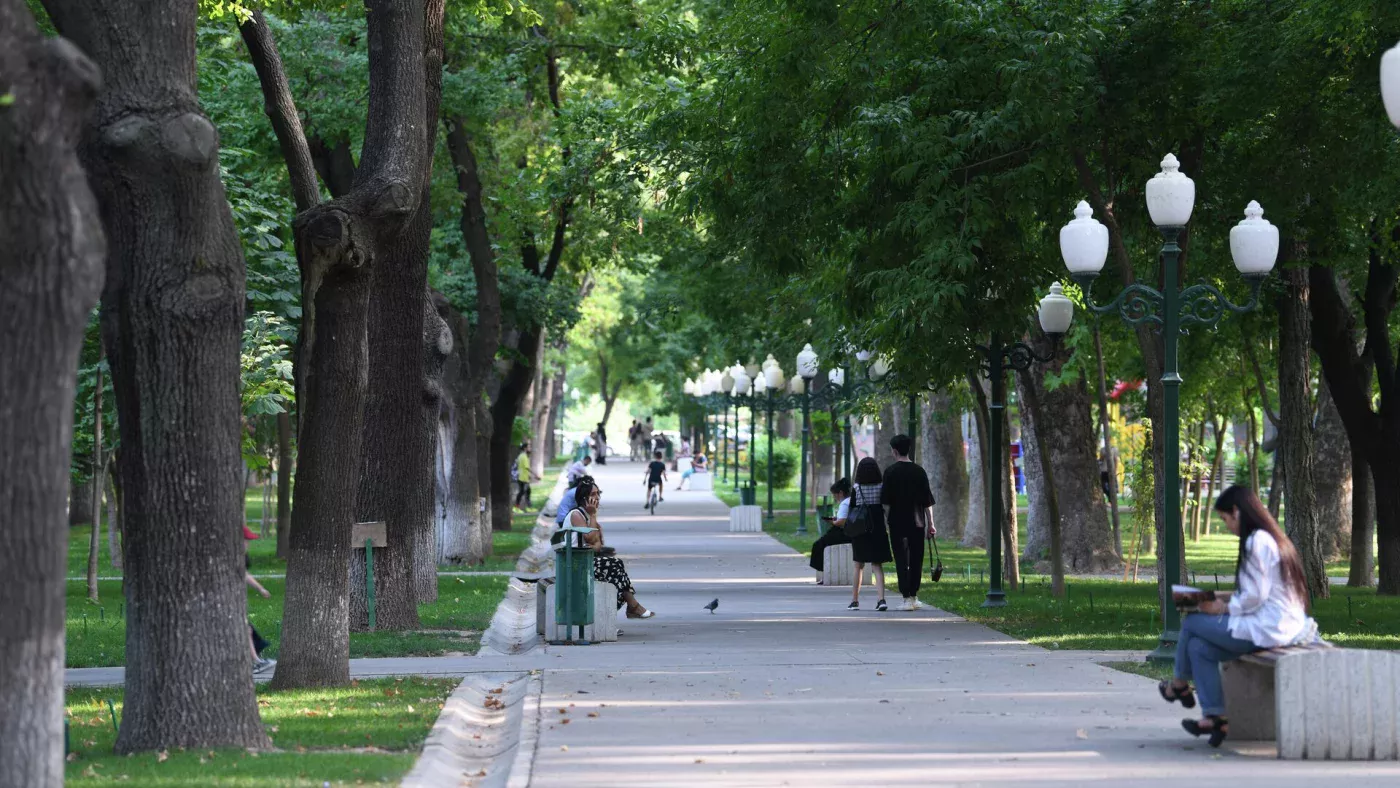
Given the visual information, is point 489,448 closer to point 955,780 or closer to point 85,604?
point 85,604

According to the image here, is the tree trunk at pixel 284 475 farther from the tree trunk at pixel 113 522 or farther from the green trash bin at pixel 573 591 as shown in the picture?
the green trash bin at pixel 573 591

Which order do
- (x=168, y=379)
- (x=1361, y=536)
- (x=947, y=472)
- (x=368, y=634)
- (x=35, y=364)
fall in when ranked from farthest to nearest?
1. (x=947, y=472)
2. (x=1361, y=536)
3. (x=368, y=634)
4. (x=168, y=379)
5. (x=35, y=364)

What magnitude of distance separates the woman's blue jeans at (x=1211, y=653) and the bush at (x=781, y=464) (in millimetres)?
49501

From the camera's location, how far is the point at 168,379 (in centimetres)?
940

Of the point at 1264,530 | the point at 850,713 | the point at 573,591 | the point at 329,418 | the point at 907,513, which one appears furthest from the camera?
the point at 907,513

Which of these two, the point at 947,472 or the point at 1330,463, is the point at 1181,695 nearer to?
the point at 1330,463

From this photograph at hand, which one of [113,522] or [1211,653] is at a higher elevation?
[113,522]

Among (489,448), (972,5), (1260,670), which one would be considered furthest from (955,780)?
(489,448)

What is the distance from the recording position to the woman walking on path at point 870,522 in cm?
1931

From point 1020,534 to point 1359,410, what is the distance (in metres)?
16.8

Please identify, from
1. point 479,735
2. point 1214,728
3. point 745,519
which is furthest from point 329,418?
point 745,519

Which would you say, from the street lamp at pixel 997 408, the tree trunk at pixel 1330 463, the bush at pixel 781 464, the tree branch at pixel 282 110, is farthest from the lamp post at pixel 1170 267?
the bush at pixel 781 464

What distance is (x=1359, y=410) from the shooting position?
73.5 feet

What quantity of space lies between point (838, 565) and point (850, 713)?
40.5ft
